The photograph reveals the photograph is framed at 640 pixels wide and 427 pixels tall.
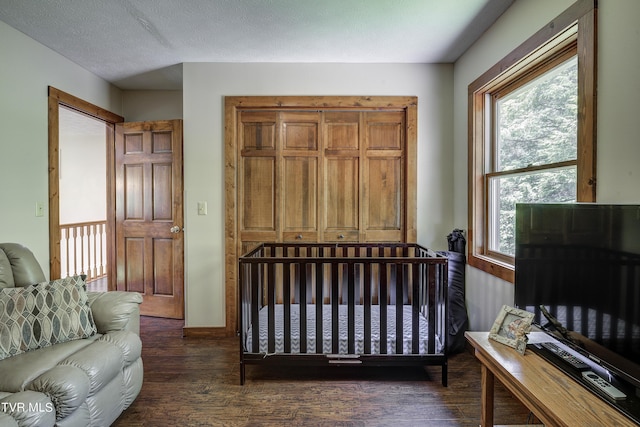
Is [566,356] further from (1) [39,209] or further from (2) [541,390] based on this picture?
(1) [39,209]

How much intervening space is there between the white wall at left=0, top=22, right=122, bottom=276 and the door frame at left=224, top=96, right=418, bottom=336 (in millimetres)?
1408

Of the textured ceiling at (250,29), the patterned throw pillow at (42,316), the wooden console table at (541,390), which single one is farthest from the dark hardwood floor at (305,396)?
the textured ceiling at (250,29)

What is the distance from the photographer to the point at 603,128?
1388 mm

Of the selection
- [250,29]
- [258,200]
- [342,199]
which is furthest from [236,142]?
[342,199]

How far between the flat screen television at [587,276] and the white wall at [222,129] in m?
1.37

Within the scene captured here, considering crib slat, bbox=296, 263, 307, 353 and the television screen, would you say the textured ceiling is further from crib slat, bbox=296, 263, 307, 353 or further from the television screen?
crib slat, bbox=296, 263, 307, 353

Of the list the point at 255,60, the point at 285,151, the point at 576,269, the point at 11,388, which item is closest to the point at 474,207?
the point at 576,269

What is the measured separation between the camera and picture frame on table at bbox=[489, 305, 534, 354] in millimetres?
1368

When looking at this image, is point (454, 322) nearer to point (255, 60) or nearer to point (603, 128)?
point (603, 128)

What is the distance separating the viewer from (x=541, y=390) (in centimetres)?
108

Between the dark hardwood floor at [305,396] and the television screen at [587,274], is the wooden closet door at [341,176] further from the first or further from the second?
the television screen at [587,274]

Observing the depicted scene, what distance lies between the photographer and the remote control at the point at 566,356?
1.18 metres

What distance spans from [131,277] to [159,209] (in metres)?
0.82

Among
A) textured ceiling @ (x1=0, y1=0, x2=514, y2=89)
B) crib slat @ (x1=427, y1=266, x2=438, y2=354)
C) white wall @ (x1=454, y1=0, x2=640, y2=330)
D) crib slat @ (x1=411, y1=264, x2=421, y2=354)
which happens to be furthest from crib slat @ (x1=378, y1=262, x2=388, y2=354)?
textured ceiling @ (x1=0, y1=0, x2=514, y2=89)
